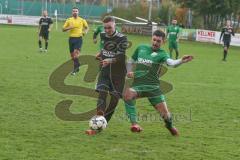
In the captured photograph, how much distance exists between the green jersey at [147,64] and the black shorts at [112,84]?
0.31 m

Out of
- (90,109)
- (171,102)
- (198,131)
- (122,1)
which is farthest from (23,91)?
(122,1)

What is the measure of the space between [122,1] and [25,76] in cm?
6301

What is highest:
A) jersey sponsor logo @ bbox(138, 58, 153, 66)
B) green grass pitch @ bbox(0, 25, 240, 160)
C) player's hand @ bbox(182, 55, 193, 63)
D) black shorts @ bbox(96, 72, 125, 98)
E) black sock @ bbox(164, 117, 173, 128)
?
player's hand @ bbox(182, 55, 193, 63)

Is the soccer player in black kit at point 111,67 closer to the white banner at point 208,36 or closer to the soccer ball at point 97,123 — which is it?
the soccer ball at point 97,123

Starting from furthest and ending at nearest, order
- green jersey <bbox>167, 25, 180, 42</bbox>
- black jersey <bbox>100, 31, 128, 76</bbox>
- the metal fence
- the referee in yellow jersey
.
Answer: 1. the metal fence
2. green jersey <bbox>167, 25, 180, 42</bbox>
3. the referee in yellow jersey
4. black jersey <bbox>100, 31, 128, 76</bbox>

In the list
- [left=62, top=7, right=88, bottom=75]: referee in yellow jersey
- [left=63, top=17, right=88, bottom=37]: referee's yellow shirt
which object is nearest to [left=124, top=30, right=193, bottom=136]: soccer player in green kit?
[left=62, top=7, right=88, bottom=75]: referee in yellow jersey

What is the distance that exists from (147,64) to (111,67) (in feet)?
2.26

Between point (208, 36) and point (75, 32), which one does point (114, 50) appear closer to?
point (75, 32)

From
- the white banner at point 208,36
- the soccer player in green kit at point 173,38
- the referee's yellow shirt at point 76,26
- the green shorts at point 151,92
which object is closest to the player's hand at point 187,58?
the green shorts at point 151,92

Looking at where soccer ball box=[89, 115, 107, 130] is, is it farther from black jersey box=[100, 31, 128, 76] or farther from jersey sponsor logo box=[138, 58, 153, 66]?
jersey sponsor logo box=[138, 58, 153, 66]

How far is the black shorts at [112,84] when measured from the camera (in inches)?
370

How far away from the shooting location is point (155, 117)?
11109 millimetres

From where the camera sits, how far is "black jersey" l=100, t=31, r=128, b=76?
30.4 ft

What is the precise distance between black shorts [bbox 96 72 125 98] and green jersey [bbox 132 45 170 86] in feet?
1.02
